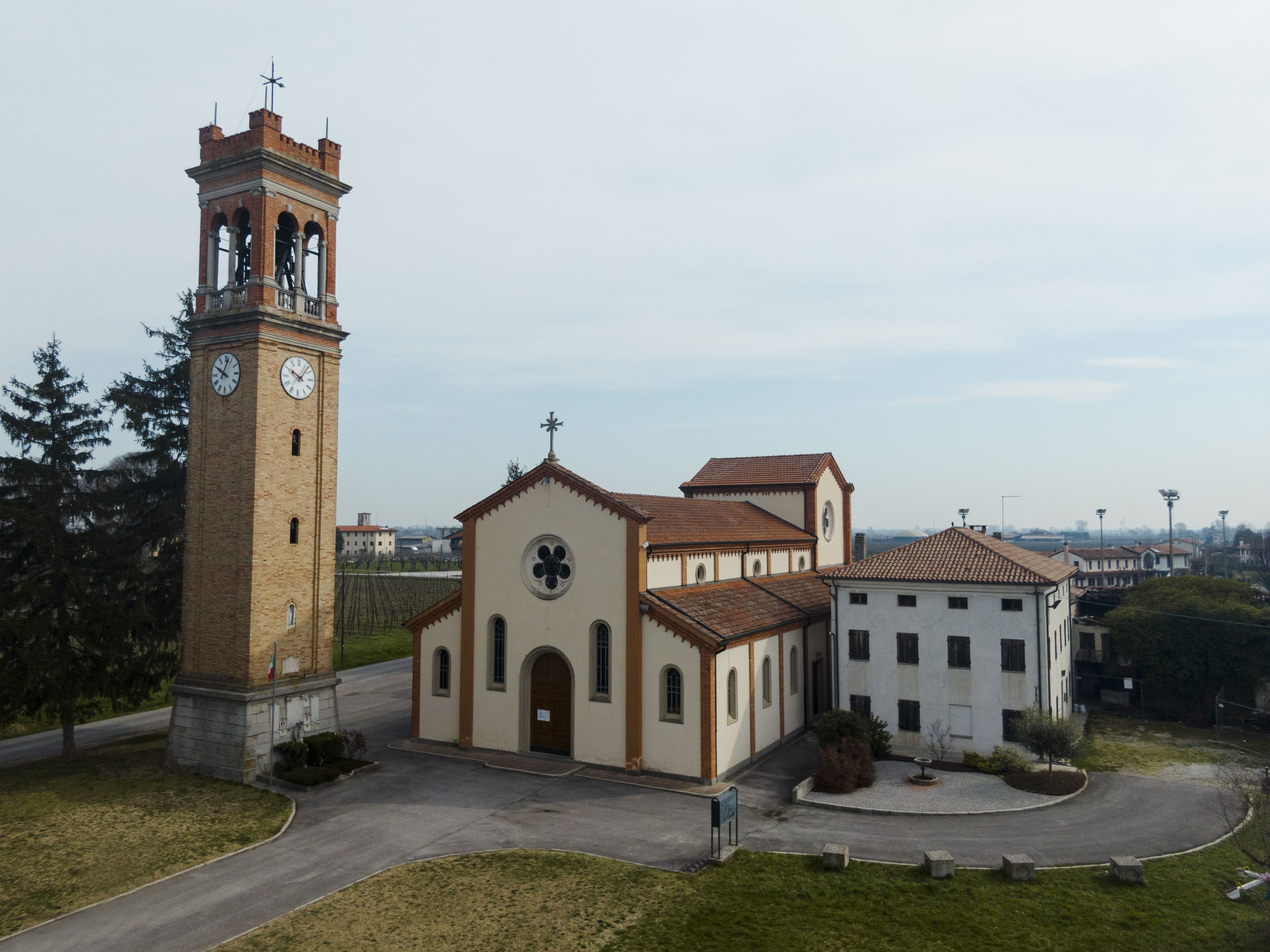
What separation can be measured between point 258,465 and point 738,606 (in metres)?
18.0

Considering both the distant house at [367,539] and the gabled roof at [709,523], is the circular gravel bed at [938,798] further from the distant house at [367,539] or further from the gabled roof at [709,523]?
the distant house at [367,539]

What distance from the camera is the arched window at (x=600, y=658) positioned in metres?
27.5

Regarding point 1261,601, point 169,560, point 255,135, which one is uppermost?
point 255,135

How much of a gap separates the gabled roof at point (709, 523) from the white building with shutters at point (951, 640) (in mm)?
5215

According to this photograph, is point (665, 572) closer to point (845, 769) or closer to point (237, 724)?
point (845, 769)

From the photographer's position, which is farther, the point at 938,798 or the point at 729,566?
the point at 729,566

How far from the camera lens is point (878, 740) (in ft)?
92.3

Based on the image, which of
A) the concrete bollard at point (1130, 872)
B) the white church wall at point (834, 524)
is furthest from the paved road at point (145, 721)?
the concrete bollard at point (1130, 872)

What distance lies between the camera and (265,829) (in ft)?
71.7

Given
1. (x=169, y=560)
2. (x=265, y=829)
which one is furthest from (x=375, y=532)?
(x=265, y=829)

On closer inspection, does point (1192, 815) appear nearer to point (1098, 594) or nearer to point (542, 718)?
point (542, 718)

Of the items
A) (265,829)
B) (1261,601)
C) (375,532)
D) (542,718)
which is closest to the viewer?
(265,829)

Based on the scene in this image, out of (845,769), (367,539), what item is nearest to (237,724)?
(845,769)

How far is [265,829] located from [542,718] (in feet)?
Result: 32.3
